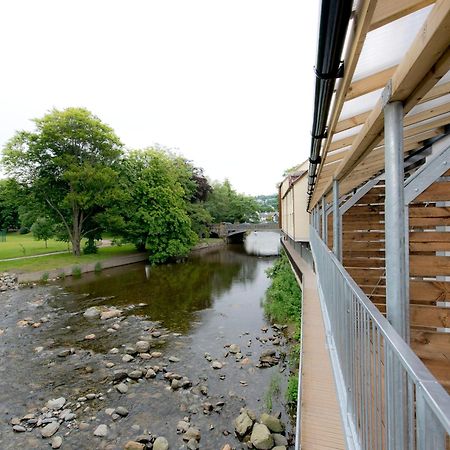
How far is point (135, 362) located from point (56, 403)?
7.12 feet

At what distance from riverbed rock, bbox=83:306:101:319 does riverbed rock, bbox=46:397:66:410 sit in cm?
522

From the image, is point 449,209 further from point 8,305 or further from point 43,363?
point 8,305

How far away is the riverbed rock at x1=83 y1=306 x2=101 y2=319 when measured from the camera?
11609 millimetres

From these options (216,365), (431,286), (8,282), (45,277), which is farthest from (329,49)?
(45,277)

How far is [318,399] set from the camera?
4277mm

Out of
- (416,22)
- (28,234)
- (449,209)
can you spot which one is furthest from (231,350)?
(28,234)

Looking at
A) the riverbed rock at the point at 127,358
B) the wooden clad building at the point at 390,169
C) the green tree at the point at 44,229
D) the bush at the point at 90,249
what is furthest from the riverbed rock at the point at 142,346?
the green tree at the point at 44,229

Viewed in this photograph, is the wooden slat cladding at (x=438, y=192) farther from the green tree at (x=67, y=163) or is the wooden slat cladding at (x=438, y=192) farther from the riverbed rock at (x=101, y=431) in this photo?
the green tree at (x=67, y=163)

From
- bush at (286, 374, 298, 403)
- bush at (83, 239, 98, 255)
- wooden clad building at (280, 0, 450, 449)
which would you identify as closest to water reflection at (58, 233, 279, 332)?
bush at (83, 239, 98, 255)

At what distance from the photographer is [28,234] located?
41875mm

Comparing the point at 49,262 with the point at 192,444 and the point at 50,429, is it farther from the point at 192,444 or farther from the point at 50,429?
the point at 192,444

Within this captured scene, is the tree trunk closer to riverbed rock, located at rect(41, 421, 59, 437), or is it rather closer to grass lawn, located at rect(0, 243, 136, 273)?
grass lawn, located at rect(0, 243, 136, 273)

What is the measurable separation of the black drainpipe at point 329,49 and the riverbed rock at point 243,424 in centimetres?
558

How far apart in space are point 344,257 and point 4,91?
77.2 ft
